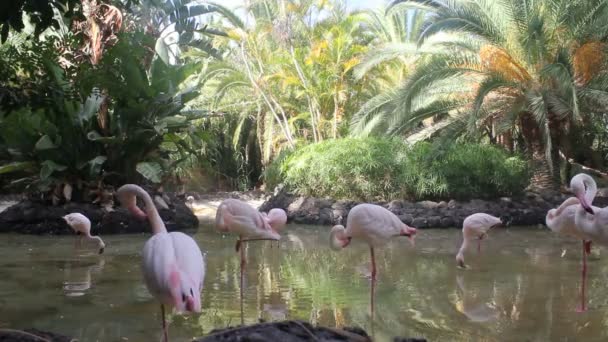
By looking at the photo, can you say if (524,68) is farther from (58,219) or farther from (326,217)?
(58,219)

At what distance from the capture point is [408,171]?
13039mm

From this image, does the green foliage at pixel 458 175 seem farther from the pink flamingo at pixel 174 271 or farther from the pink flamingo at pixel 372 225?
the pink flamingo at pixel 174 271

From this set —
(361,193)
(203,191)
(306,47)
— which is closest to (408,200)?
(361,193)

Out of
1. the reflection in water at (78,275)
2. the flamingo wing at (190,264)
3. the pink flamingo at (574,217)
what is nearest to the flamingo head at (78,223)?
the reflection in water at (78,275)

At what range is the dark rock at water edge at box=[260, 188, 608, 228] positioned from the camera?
12.1 metres

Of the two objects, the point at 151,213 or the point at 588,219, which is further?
the point at 588,219

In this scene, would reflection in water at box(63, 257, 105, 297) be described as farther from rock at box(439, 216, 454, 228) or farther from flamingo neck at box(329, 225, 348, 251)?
rock at box(439, 216, 454, 228)

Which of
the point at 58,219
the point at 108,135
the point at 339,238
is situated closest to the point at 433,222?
the point at 339,238

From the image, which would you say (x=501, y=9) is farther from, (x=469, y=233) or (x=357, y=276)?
(x=357, y=276)

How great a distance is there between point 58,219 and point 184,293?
832 centimetres

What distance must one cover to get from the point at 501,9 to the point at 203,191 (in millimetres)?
12055

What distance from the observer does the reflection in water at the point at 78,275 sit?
18.7ft

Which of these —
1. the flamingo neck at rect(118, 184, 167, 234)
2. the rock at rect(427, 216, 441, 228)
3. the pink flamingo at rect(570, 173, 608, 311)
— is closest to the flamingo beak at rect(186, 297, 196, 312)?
the flamingo neck at rect(118, 184, 167, 234)

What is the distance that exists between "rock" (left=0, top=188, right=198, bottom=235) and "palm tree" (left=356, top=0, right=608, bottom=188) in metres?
6.27
